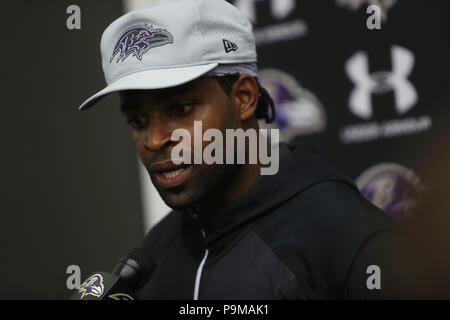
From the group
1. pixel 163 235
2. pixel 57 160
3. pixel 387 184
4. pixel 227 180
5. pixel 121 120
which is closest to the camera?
pixel 227 180

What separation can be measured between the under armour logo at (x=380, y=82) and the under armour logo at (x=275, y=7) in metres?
0.30

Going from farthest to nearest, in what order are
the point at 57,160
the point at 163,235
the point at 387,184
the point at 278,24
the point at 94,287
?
the point at 57,160
the point at 278,24
the point at 387,184
the point at 163,235
the point at 94,287

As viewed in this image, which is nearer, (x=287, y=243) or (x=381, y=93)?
(x=287, y=243)

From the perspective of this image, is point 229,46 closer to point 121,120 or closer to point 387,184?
point 387,184

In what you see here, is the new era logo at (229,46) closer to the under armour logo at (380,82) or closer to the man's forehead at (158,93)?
the man's forehead at (158,93)

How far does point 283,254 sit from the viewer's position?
3.70ft

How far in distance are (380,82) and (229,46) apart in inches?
35.4

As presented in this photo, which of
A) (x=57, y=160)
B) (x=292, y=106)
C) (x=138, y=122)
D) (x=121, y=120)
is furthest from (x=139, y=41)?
(x=121, y=120)

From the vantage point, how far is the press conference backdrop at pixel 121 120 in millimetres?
1874

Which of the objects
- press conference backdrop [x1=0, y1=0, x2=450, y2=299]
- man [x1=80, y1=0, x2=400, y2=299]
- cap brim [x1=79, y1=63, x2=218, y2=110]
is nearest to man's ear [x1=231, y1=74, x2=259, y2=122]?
man [x1=80, y1=0, x2=400, y2=299]

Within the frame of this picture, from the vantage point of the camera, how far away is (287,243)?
44.9 inches

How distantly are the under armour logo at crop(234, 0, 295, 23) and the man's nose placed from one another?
3.49 ft

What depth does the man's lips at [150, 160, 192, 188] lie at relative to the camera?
1177mm

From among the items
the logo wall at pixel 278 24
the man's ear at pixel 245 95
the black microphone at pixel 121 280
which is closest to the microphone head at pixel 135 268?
the black microphone at pixel 121 280
